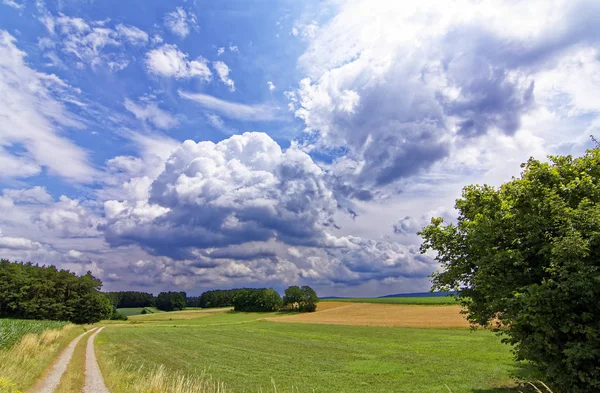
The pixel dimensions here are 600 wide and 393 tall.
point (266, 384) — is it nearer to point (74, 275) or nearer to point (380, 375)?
point (380, 375)

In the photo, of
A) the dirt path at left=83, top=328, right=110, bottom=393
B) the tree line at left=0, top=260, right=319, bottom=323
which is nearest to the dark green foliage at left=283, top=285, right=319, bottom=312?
the tree line at left=0, top=260, right=319, bottom=323

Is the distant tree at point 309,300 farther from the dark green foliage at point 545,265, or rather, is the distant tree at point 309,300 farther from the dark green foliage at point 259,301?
the dark green foliage at point 545,265

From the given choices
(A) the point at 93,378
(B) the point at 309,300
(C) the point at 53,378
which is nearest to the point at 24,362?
(C) the point at 53,378

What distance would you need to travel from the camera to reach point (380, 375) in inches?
1006

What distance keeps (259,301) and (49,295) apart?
271 feet

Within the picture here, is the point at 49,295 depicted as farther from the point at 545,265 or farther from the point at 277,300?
the point at 545,265

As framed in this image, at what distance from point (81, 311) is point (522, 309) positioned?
11536cm

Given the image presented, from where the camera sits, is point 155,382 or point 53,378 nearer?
point 155,382

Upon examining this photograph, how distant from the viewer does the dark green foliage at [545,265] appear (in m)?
12.1

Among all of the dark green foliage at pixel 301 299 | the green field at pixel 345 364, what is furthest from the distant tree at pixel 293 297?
the green field at pixel 345 364

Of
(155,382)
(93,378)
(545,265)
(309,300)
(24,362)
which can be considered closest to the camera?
(545,265)

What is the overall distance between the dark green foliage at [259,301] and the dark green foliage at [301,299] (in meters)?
7.05

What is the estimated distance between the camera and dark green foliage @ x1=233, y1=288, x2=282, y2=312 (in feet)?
522

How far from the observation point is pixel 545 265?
14.1m
